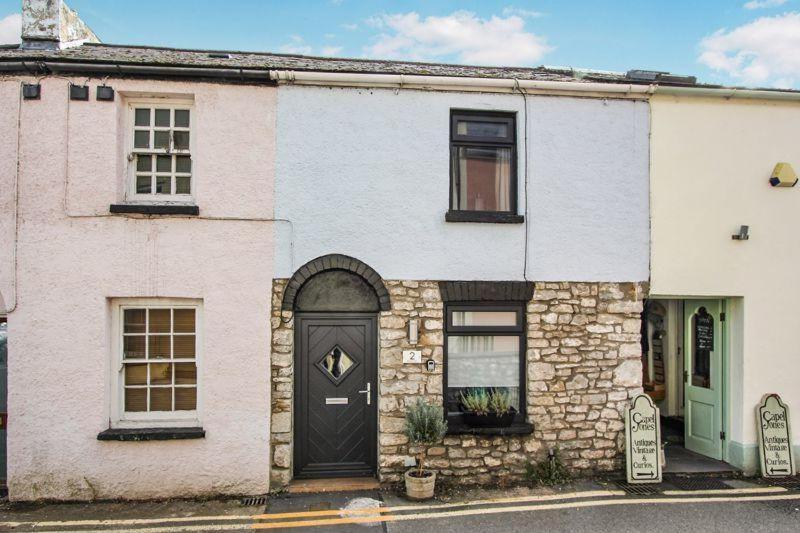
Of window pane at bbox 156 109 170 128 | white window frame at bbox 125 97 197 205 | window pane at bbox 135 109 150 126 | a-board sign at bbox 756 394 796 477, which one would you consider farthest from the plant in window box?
window pane at bbox 135 109 150 126

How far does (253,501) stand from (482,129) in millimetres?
6021

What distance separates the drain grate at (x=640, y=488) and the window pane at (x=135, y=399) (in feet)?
21.9

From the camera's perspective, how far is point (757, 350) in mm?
7930

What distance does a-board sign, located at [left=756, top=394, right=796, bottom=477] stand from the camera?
7711mm

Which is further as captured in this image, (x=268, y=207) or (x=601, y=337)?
(x=601, y=337)

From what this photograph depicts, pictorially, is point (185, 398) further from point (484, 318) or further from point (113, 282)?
point (484, 318)

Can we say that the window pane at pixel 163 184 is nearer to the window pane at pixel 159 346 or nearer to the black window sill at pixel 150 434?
the window pane at pixel 159 346

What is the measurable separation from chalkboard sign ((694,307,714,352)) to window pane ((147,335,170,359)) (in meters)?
8.25

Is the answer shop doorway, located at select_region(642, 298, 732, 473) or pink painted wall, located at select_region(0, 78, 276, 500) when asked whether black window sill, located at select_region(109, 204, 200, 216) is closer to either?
pink painted wall, located at select_region(0, 78, 276, 500)

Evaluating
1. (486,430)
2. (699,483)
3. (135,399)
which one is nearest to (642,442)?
(699,483)

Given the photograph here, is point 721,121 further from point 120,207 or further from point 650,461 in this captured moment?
point 120,207

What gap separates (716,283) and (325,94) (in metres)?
6.39

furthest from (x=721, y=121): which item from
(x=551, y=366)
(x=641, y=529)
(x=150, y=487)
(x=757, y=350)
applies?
(x=150, y=487)

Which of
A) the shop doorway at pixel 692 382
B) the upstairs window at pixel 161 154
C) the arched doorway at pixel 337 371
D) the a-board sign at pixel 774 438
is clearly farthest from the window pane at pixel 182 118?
the a-board sign at pixel 774 438
